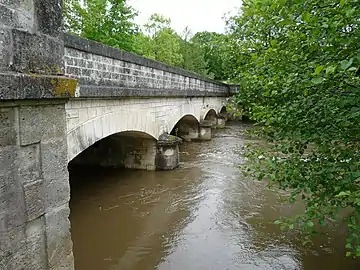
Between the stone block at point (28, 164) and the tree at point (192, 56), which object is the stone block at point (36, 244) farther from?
the tree at point (192, 56)

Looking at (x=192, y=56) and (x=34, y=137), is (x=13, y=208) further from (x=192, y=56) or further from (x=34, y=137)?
(x=192, y=56)

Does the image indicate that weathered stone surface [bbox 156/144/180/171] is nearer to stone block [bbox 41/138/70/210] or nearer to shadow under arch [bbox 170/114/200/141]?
shadow under arch [bbox 170/114/200/141]

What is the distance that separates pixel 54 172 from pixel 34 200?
0.21 meters

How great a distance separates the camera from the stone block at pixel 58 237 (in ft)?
5.95

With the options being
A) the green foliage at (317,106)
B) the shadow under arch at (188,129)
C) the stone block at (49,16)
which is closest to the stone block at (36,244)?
the stone block at (49,16)

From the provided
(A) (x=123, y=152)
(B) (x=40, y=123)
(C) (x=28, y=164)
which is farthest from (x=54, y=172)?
(A) (x=123, y=152)

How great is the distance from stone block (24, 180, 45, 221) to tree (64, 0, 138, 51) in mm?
14017

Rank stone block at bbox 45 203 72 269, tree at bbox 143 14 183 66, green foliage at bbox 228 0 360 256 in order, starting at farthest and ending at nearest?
tree at bbox 143 14 183 66 → green foliage at bbox 228 0 360 256 → stone block at bbox 45 203 72 269

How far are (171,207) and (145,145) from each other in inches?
99.1

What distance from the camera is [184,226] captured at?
533 centimetres

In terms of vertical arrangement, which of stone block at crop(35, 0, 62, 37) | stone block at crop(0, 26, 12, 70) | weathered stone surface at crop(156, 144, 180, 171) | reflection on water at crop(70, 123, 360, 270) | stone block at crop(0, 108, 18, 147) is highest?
stone block at crop(35, 0, 62, 37)

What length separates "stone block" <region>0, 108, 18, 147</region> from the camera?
4.94 ft

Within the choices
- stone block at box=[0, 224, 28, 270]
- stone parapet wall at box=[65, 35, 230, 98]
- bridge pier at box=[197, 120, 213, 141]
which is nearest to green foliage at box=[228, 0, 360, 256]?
stone block at box=[0, 224, 28, 270]

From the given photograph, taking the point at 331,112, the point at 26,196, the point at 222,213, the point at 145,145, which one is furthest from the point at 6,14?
the point at 145,145
